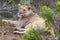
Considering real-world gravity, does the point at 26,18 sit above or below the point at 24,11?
below

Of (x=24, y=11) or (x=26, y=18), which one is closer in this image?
(x=24, y=11)

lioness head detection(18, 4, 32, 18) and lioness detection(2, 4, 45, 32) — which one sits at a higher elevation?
lioness head detection(18, 4, 32, 18)

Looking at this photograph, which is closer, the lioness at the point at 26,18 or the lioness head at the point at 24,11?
the lioness head at the point at 24,11

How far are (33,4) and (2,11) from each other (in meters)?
2.35

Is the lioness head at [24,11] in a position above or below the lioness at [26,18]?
above

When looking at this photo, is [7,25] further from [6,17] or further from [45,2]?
[45,2]

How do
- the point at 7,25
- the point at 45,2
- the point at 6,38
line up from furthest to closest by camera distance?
the point at 45,2
the point at 7,25
the point at 6,38

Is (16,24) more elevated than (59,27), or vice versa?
(59,27)

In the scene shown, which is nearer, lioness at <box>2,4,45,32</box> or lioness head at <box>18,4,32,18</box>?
lioness head at <box>18,4,32,18</box>

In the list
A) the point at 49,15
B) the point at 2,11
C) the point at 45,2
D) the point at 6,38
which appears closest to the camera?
the point at 49,15

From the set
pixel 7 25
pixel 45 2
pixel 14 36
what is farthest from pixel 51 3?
pixel 14 36

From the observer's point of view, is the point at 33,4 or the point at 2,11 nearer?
the point at 2,11

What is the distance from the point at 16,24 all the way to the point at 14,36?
1.02 meters

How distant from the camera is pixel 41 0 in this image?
396 inches
